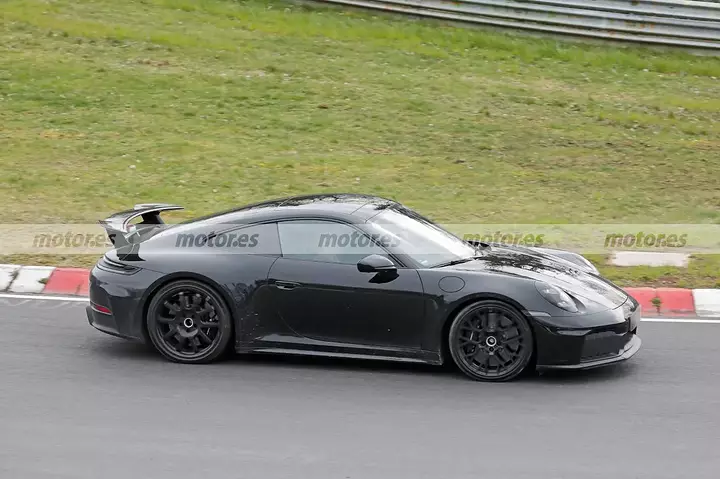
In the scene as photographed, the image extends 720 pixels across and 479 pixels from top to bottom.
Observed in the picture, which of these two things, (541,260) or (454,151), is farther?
(454,151)

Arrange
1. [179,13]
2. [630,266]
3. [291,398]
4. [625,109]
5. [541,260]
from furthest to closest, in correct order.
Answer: [179,13], [625,109], [630,266], [541,260], [291,398]

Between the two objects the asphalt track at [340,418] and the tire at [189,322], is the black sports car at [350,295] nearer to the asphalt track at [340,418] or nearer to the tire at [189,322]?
the tire at [189,322]

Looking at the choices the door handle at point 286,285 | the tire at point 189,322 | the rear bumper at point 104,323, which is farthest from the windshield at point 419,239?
the rear bumper at point 104,323

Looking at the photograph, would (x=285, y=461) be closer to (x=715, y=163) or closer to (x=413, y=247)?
(x=413, y=247)

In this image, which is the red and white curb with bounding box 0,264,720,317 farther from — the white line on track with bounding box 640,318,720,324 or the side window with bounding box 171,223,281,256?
the side window with bounding box 171,223,281,256

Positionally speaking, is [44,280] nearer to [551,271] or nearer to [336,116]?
[551,271]

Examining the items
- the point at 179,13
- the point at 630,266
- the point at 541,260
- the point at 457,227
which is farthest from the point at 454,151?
the point at 179,13

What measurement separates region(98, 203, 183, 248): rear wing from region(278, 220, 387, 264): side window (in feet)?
4.44

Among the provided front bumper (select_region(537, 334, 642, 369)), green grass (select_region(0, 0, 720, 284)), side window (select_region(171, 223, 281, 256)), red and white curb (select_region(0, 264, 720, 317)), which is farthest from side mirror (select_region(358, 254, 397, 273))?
green grass (select_region(0, 0, 720, 284))

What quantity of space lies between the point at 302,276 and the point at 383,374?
3.12ft

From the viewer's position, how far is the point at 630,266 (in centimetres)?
1051

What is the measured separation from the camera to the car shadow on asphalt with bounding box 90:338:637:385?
7434mm

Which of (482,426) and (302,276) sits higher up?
(302,276)

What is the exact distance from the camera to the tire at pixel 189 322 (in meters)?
7.74
